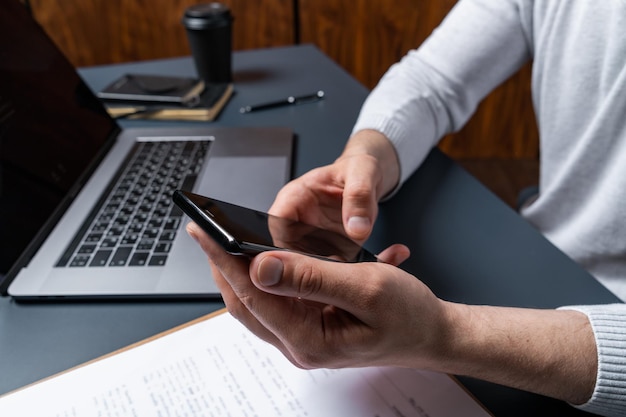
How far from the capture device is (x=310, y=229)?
0.47 metres

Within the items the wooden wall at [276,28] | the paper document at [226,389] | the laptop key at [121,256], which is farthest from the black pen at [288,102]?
the wooden wall at [276,28]

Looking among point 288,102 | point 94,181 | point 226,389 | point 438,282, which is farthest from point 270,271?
point 288,102

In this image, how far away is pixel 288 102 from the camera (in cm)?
91

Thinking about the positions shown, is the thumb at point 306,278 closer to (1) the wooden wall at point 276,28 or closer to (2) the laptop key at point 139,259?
(2) the laptop key at point 139,259

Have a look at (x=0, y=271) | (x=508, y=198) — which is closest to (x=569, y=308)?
(x=0, y=271)

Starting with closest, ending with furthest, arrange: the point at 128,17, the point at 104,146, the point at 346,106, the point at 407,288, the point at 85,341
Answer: the point at 407,288 → the point at 85,341 → the point at 104,146 → the point at 346,106 → the point at 128,17

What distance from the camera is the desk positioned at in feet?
1.34

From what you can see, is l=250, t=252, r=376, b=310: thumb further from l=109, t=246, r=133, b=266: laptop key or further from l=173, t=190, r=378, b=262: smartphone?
l=109, t=246, r=133, b=266: laptop key

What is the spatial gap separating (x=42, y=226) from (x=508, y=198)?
176 centimetres

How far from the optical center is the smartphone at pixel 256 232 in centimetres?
29

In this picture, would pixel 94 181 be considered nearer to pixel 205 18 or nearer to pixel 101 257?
pixel 101 257

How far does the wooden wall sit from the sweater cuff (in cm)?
179

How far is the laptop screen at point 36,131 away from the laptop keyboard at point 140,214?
0.16ft

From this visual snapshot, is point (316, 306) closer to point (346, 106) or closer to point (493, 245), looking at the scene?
point (493, 245)
